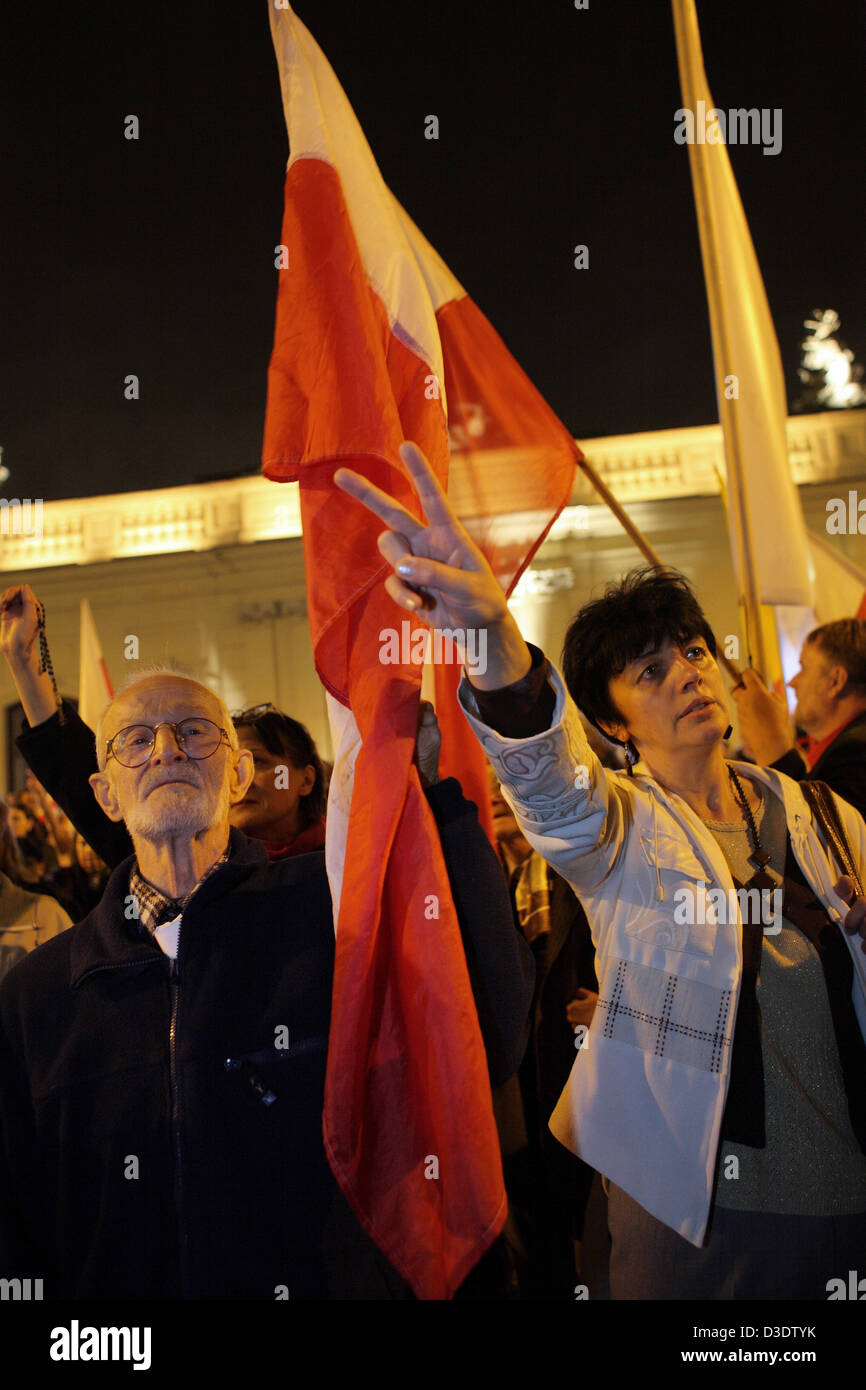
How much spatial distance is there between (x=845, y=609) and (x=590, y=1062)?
191 inches

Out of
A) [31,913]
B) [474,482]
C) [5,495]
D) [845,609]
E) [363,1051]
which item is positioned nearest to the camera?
[363,1051]

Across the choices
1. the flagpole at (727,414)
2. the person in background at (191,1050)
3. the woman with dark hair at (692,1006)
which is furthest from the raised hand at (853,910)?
the flagpole at (727,414)

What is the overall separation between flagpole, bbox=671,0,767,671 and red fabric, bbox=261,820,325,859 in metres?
1.76

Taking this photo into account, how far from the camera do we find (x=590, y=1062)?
6.85 feet

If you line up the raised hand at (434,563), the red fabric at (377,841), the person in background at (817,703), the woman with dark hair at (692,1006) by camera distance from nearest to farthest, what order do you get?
the raised hand at (434,563) → the woman with dark hair at (692,1006) → the red fabric at (377,841) → the person in background at (817,703)

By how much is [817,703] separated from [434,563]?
2.00 metres

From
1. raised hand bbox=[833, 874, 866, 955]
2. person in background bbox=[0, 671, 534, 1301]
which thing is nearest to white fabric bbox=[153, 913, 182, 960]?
person in background bbox=[0, 671, 534, 1301]

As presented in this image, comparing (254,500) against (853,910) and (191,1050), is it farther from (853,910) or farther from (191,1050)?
(853,910)

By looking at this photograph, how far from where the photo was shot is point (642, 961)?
81.7 inches

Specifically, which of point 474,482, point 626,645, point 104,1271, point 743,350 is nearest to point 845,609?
point 743,350

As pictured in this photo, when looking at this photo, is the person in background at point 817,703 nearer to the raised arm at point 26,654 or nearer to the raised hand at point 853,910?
the raised hand at point 853,910

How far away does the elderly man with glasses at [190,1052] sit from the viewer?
196 cm

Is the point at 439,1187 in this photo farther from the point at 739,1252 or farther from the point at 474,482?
the point at 474,482

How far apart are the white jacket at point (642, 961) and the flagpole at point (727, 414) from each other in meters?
2.01
